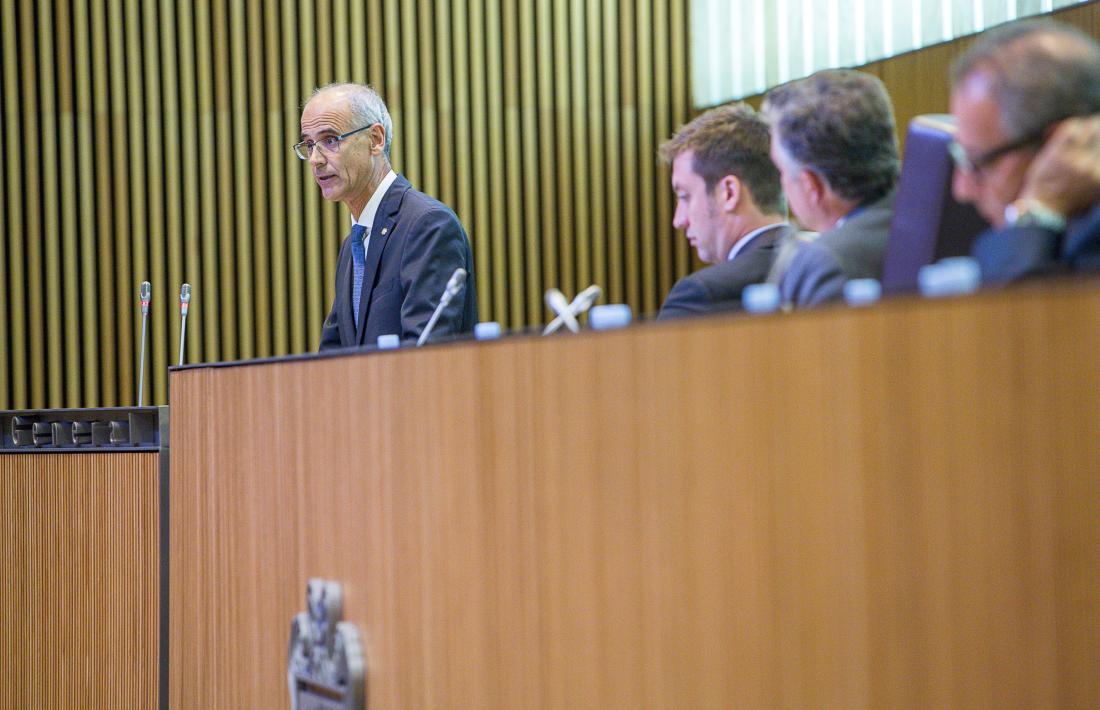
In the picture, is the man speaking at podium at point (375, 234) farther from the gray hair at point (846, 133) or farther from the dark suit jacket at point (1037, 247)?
the dark suit jacket at point (1037, 247)

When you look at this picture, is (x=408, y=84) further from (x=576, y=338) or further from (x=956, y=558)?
(x=956, y=558)

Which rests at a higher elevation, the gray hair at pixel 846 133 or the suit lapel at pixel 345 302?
the gray hair at pixel 846 133

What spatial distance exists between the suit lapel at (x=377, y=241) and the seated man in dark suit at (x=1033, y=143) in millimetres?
2043

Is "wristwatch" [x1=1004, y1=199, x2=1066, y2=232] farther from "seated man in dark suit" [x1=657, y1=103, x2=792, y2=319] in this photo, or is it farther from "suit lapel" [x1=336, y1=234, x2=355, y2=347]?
"suit lapel" [x1=336, y1=234, x2=355, y2=347]

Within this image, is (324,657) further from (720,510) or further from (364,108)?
(364,108)

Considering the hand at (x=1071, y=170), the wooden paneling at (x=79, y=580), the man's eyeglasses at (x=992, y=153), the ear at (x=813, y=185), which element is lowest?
the wooden paneling at (x=79, y=580)

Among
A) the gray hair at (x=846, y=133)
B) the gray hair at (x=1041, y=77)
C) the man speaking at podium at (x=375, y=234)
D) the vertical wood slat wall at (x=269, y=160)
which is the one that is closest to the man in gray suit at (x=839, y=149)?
the gray hair at (x=846, y=133)

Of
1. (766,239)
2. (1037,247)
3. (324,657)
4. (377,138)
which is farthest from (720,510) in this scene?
(377,138)

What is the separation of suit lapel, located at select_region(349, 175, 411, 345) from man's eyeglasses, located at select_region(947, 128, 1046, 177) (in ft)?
6.61

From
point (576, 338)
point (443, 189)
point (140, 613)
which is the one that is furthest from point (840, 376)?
point (443, 189)

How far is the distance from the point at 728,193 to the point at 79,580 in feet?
6.46

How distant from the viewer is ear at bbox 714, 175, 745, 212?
2.78 meters

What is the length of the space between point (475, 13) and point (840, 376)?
20.4 feet

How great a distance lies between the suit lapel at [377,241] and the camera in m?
3.43
